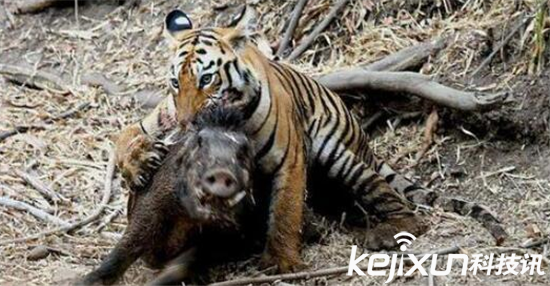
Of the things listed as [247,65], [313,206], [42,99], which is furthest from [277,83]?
[42,99]

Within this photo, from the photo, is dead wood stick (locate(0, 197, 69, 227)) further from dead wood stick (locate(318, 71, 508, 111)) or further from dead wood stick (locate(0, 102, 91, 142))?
dead wood stick (locate(318, 71, 508, 111))

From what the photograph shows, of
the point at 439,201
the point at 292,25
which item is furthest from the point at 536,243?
the point at 292,25

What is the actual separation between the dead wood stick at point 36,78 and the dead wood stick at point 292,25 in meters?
1.52

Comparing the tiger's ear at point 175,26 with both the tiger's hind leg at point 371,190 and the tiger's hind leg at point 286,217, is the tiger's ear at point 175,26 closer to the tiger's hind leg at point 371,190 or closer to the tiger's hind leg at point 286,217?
the tiger's hind leg at point 286,217

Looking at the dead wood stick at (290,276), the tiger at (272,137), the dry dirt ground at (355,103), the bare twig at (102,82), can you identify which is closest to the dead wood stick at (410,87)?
the dry dirt ground at (355,103)

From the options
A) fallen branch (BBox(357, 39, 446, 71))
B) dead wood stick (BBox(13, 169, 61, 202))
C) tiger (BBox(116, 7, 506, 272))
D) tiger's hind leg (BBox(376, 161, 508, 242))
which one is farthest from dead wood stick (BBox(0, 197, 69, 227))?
fallen branch (BBox(357, 39, 446, 71))

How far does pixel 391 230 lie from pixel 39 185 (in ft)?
6.72

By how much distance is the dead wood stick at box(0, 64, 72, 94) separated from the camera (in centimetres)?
903

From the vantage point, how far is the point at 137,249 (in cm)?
561

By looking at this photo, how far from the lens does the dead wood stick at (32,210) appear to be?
657 cm

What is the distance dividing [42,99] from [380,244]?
3494 millimetres

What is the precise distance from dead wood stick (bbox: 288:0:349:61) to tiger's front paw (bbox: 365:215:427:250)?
2263 mm

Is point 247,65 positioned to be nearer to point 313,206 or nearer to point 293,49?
point 313,206

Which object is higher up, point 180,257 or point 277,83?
point 277,83
